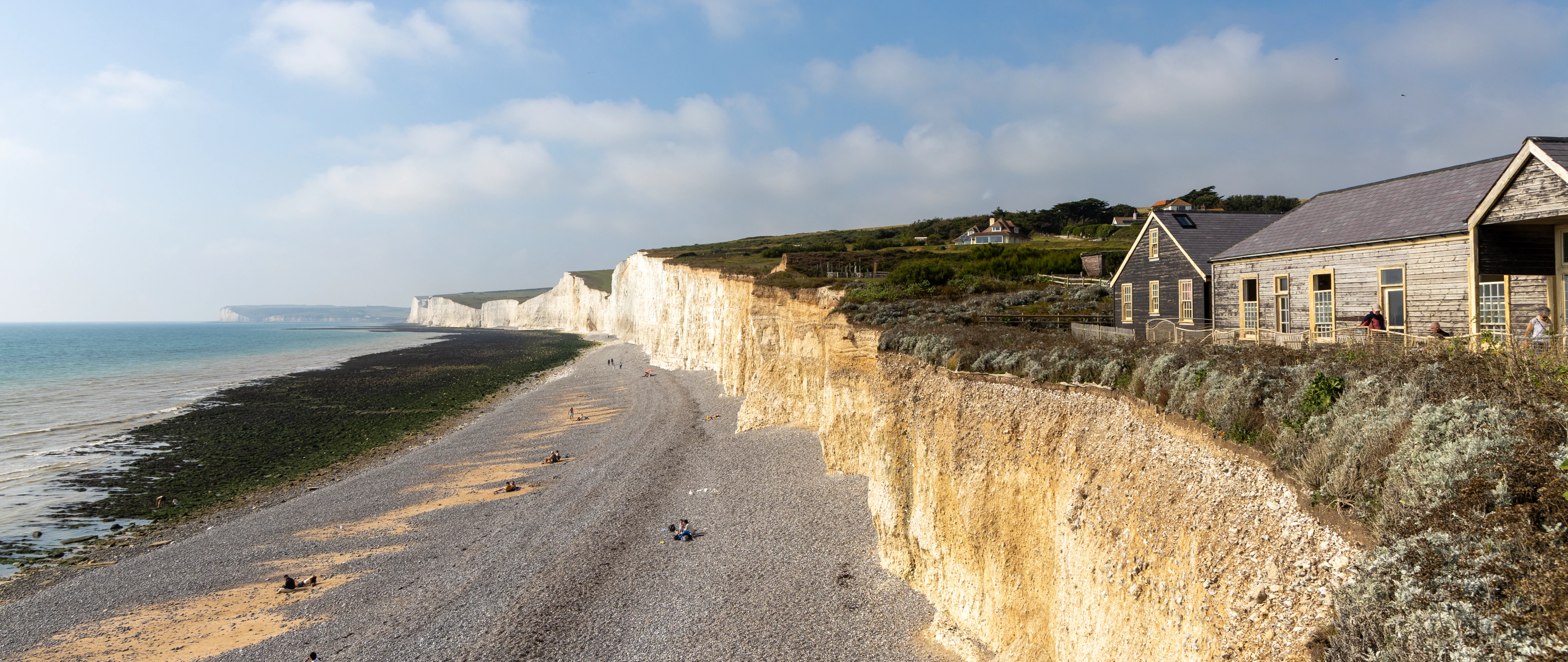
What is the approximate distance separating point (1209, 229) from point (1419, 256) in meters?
9.64

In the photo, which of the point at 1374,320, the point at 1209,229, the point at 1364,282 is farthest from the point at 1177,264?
the point at 1374,320

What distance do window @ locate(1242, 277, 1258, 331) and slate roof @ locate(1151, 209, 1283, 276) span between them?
2304mm

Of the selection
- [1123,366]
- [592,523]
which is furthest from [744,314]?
[1123,366]

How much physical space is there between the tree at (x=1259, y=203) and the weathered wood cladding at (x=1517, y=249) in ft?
232

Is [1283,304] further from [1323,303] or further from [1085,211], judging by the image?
[1085,211]

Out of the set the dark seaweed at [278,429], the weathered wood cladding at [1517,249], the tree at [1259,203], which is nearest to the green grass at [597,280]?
the dark seaweed at [278,429]

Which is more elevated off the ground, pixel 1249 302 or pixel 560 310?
pixel 560 310

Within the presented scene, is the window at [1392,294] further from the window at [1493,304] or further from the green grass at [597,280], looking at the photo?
the green grass at [597,280]

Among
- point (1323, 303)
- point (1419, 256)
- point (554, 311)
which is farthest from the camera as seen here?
point (554, 311)

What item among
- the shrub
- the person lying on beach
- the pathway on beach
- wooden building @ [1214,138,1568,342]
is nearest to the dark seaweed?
the pathway on beach

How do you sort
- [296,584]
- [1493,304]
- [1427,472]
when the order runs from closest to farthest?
1. [1427,472]
2. [1493,304]
3. [296,584]

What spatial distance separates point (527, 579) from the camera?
1520 centimetres

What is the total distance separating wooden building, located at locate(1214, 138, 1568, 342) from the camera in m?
9.66

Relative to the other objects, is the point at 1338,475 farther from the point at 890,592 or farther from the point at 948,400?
the point at 890,592
